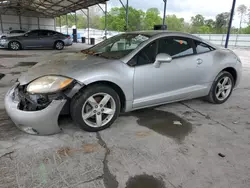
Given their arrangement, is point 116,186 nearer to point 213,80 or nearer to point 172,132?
point 172,132

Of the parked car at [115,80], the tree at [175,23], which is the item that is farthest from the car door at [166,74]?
the tree at [175,23]

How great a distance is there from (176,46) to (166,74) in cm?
56

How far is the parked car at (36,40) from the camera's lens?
39.7 ft

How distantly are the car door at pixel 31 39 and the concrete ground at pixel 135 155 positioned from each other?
10.7m

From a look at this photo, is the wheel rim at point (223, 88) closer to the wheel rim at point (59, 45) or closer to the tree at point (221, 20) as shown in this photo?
the wheel rim at point (59, 45)

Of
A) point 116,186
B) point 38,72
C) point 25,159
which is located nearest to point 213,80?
point 116,186

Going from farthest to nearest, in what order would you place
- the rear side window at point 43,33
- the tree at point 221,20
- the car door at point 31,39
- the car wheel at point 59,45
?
the tree at point 221,20, the car wheel at point 59,45, the rear side window at point 43,33, the car door at point 31,39

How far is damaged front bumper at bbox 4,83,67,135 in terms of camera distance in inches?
91.6

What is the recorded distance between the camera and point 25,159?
6.98 feet

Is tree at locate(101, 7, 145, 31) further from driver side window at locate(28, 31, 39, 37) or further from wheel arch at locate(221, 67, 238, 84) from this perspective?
wheel arch at locate(221, 67, 238, 84)

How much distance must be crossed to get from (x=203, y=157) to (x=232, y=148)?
1.65ft

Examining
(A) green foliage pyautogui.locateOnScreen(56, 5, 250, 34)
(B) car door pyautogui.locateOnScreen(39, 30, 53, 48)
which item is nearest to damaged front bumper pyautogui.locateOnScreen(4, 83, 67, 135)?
(B) car door pyautogui.locateOnScreen(39, 30, 53, 48)

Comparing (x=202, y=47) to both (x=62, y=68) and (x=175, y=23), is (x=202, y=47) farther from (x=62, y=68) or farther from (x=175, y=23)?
→ (x=175, y=23)

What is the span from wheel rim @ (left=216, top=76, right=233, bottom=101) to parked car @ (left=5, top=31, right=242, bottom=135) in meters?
0.07
